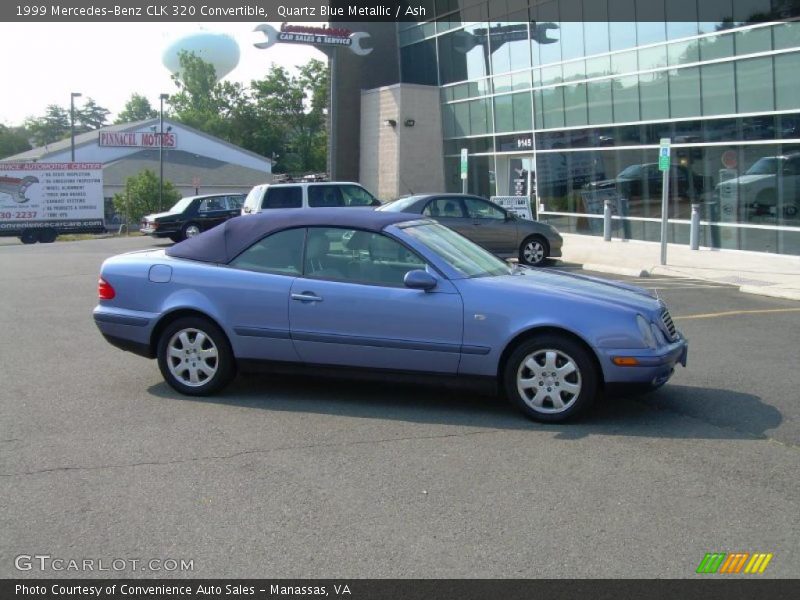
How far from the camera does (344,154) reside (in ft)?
120

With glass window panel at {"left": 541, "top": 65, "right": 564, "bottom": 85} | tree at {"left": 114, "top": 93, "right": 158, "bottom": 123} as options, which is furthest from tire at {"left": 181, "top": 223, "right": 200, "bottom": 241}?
tree at {"left": 114, "top": 93, "right": 158, "bottom": 123}

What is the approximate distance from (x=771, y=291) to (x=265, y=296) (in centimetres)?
977

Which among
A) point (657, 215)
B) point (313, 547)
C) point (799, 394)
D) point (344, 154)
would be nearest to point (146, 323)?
point (313, 547)

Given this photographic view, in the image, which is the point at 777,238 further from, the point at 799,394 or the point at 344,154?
the point at 344,154

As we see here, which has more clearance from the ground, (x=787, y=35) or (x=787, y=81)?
(x=787, y=35)

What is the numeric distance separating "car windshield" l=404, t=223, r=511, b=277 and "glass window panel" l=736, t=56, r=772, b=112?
561 inches

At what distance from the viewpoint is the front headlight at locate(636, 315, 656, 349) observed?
246 inches

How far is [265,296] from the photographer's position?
22.6 ft

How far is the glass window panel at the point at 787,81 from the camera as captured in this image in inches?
727

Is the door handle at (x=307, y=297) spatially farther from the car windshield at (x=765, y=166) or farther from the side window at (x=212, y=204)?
the side window at (x=212, y=204)

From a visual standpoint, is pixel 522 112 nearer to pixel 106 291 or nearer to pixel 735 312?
pixel 735 312

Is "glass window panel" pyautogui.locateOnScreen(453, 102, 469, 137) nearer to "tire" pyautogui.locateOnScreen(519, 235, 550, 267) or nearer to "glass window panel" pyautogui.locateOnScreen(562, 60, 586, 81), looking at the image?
"glass window panel" pyautogui.locateOnScreen(562, 60, 586, 81)

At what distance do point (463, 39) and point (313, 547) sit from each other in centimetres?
2910

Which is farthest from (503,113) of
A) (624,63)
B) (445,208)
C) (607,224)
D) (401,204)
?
(401,204)
